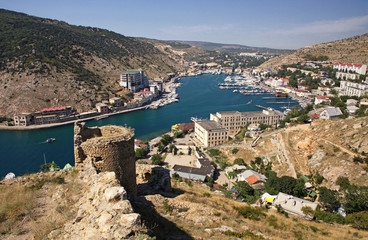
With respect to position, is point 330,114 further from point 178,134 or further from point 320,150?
point 178,134

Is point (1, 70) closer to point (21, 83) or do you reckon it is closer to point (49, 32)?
point (21, 83)

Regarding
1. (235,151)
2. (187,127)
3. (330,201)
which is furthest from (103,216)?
(187,127)

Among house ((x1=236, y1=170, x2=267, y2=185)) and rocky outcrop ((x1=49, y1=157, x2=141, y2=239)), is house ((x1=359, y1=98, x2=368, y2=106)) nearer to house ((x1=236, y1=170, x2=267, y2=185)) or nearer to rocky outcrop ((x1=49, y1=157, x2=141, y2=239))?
house ((x1=236, y1=170, x2=267, y2=185))

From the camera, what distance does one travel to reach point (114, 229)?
280 centimetres

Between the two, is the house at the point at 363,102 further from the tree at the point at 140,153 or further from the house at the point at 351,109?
the tree at the point at 140,153

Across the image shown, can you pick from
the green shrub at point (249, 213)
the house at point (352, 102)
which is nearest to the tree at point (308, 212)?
the green shrub at point (249, 213)

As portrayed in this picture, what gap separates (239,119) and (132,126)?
50.1 ft

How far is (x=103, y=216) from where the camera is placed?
3092 millimetres

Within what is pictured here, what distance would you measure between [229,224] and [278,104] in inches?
1908

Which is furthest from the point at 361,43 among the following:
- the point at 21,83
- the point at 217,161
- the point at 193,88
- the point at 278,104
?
the point at 21,83

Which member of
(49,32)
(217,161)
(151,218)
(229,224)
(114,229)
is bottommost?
(217,161)

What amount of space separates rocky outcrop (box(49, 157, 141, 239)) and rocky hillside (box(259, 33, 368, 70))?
74.7 m

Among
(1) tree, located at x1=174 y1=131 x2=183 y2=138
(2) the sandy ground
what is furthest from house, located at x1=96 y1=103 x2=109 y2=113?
(2) the sandy ground

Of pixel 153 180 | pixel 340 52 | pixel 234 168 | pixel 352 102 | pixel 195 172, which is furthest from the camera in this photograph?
pixel 340 52
